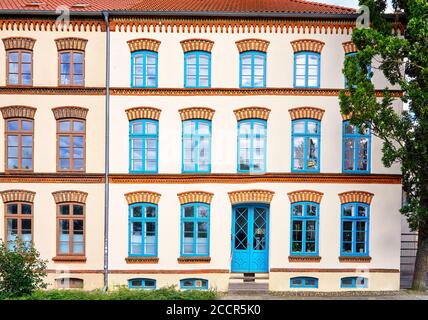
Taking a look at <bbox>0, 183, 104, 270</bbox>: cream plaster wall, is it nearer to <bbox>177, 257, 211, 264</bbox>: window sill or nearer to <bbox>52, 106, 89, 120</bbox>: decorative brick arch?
<bbox>52, 106, 89, 120</bbox>: decorative brick arch

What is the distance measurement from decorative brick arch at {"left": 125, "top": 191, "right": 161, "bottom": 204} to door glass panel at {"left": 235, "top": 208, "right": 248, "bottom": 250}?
319cm

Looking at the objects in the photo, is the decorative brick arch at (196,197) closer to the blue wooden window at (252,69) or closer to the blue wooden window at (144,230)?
the blue wooden window at (144,230)

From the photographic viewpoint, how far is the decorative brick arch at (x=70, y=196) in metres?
13.6

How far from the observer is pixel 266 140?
13.8 meters

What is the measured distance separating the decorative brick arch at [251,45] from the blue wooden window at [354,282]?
939 centimetres

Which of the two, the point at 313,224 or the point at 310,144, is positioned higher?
the point at 310,144

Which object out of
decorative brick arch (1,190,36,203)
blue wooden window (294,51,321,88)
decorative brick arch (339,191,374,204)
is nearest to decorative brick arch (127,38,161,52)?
blue wooden window (294,51,321,88)

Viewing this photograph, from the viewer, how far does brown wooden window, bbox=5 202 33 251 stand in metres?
13.6

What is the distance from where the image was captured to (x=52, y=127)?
13.8 meters

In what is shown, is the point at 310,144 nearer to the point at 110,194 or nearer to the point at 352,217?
the point at 352,217

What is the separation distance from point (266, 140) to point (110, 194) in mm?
6306

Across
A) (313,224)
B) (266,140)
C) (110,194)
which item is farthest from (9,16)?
(313,224)

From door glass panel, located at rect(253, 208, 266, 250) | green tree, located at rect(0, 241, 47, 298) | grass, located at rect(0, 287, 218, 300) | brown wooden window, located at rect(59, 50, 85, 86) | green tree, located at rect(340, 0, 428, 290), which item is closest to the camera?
grass, located at rect(0, 287, 218, 300)

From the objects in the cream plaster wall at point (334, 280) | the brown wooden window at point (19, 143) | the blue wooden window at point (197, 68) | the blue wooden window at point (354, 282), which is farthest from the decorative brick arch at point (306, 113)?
the brown wooden window at point (19, 143)
